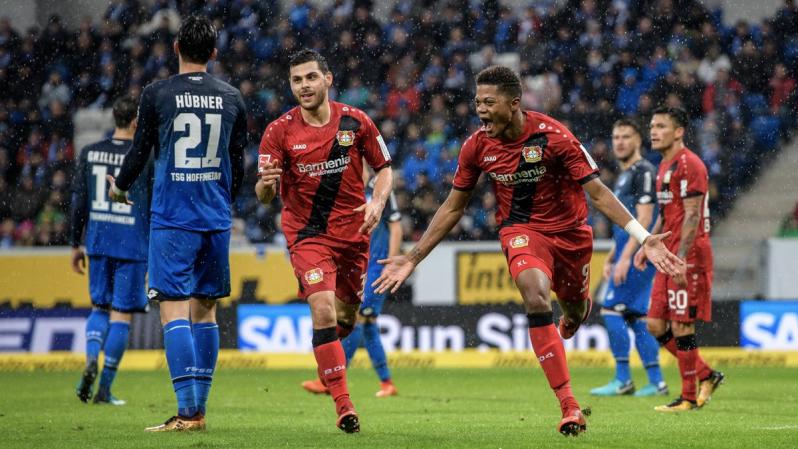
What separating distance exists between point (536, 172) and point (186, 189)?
2.07 metres

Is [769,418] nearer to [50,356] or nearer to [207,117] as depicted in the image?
[207,117]

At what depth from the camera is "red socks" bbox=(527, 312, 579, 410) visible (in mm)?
6727

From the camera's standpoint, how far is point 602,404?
389 inches

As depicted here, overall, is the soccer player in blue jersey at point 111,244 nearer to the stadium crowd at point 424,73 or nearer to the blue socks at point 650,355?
the blue socks at point 650,355

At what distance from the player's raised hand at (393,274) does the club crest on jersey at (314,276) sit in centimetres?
99

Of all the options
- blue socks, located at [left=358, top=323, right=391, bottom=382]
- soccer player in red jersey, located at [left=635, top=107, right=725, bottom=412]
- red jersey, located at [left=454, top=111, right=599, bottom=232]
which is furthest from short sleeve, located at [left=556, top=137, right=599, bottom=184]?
blue socks, located at [left=358, top=323, right=391, bottom=382]

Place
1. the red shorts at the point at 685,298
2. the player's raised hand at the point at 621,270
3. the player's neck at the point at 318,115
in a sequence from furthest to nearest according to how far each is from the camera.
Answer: the player's raised hand at the point at 621,270
the red shorts at the point at 685,298
the player's neck at the point at 318,115

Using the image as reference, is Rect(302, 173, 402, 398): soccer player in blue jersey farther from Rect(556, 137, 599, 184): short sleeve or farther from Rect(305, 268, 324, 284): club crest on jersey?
Rect(556, 137, 599, 184): short sleeve

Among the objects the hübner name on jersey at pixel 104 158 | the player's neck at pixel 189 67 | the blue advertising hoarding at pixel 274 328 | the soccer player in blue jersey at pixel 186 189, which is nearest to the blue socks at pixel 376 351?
the hübner name on jersey at pixel 104 158

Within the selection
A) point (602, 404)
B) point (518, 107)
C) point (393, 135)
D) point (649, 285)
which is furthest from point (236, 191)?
point (393, 135)

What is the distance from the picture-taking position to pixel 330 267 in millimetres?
7699

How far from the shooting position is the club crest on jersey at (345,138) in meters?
7.82

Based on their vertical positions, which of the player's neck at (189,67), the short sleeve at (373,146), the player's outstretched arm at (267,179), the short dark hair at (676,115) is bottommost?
the player's outstretched arm at (267,179)

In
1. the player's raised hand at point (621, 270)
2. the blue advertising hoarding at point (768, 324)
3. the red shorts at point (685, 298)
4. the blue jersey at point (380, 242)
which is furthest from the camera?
the blue advertising hoarding at point (768, 324)
